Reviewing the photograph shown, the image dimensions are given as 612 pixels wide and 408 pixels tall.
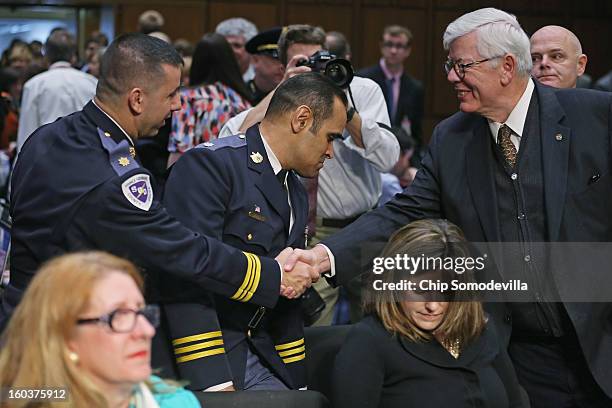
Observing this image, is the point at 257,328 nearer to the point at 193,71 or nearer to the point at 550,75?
the point at 550,75

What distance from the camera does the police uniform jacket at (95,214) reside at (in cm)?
279

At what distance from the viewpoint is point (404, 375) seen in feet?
9.64

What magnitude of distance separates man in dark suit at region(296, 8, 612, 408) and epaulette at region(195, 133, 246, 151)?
1.22ft

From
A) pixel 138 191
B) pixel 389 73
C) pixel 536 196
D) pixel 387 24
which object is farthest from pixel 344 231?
pixel 387 24

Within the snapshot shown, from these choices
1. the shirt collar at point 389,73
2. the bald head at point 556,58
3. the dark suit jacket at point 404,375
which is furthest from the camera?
the shirt collar at point 389,73

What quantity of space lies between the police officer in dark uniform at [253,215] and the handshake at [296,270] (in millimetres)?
48

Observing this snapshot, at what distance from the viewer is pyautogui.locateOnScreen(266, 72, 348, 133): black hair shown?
10.5 ft

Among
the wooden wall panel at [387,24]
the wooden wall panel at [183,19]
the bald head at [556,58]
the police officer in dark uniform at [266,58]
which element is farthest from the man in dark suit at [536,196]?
the wooden wall panel at [183,19]

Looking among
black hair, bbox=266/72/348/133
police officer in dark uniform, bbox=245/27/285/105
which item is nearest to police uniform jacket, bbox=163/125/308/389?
black hair, bbox=266/72/348/133

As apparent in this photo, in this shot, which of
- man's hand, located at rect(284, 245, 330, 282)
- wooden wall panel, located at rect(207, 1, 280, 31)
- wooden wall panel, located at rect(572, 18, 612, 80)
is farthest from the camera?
wooden wall panel, located at rect(207, 1, 280, 31)

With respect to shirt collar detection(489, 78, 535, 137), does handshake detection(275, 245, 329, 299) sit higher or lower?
lower

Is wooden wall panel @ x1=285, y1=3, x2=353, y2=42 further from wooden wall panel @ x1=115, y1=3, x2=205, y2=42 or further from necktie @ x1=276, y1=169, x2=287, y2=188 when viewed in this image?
necktie @ x1=276, y1=169, x2=287, y2=188

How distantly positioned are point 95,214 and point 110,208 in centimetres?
4

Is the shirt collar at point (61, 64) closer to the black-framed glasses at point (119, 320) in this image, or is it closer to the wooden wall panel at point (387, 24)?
the wooden wall panel at point (387, 24)
